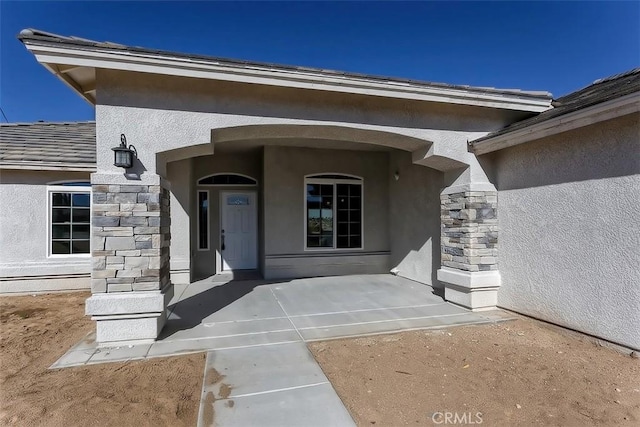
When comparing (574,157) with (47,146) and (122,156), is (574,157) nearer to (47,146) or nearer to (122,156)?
(122,156)

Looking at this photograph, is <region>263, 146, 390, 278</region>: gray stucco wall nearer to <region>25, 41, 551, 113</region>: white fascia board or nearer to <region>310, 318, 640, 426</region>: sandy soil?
<region>25, 41, 551, 113</region>: white fascia board

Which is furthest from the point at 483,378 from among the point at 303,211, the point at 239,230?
the point at 239,230

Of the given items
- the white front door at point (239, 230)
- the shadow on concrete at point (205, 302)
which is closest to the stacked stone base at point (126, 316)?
the shadow on concrete at point (205, 302)

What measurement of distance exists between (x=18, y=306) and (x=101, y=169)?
4306 mm

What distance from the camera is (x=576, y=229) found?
449 cm

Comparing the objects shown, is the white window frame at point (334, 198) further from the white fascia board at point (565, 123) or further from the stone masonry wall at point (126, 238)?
the stone masonry wall at point (126, 238)

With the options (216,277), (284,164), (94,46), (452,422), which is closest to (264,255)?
(216,277)

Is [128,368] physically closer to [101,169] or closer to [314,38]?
[101,169]

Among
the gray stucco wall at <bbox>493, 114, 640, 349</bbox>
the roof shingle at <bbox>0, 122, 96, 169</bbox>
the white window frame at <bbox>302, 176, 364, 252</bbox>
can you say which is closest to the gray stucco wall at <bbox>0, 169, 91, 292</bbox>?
the roof shingle at <bbox>0, 122, 96, 169</bbox>

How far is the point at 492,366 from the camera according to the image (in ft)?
12.1

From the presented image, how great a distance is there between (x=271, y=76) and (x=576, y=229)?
4.71 metres

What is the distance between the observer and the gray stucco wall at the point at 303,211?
8.45 m

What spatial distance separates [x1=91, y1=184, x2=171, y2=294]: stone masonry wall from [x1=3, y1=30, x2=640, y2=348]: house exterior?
0.01 meters

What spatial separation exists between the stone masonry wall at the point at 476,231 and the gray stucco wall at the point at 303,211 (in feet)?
11.0
